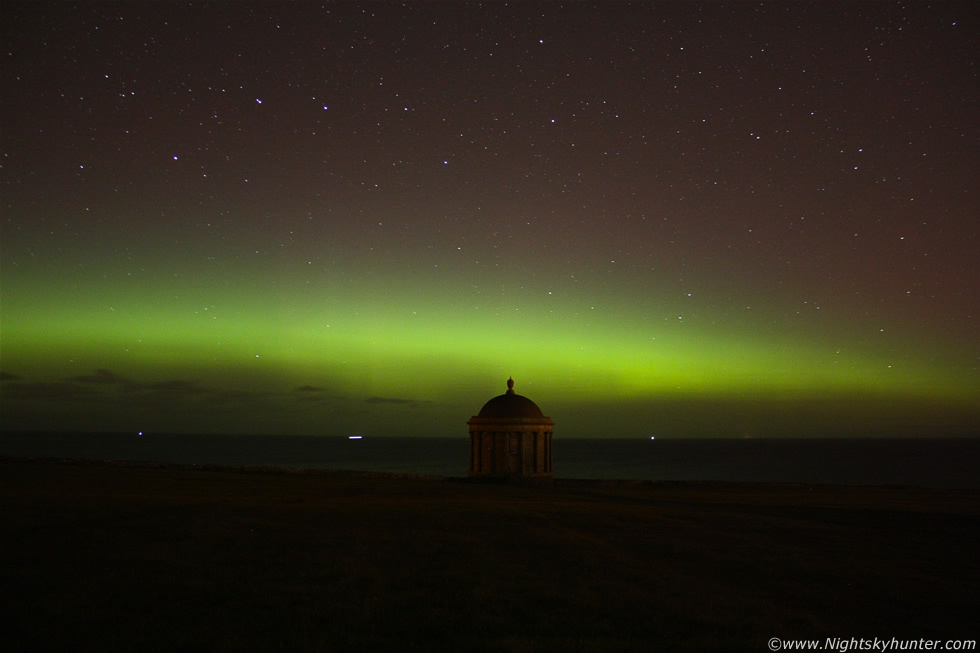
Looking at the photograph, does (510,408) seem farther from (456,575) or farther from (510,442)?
(456,575)

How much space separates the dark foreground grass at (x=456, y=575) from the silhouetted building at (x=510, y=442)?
69.1 feet

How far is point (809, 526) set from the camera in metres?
22.3

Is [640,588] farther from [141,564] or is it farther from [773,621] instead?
[141,564]

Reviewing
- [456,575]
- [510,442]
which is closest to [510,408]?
[510,442]

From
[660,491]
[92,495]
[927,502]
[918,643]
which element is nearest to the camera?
[918,643]

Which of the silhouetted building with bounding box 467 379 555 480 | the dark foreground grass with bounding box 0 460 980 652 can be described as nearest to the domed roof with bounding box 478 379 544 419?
the silhouetted building with bounding box 467 379 555 480

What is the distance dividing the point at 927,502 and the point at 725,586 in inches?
866

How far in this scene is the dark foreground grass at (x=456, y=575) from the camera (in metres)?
10.3

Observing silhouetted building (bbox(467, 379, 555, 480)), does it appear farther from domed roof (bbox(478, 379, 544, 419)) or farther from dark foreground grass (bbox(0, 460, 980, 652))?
dark foreground grass (bbox(0, 460, 980, 652))

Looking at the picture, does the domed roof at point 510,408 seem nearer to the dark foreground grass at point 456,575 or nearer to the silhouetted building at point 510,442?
the silhouetted building at point 510,442

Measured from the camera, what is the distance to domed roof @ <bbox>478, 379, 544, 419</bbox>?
4741cm

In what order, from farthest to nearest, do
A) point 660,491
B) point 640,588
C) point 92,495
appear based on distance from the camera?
Answer: point 660,491, point 92,495, point 640,588

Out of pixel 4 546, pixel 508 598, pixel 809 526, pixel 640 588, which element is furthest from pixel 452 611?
pixel 809 526

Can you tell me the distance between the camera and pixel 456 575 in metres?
13.6
